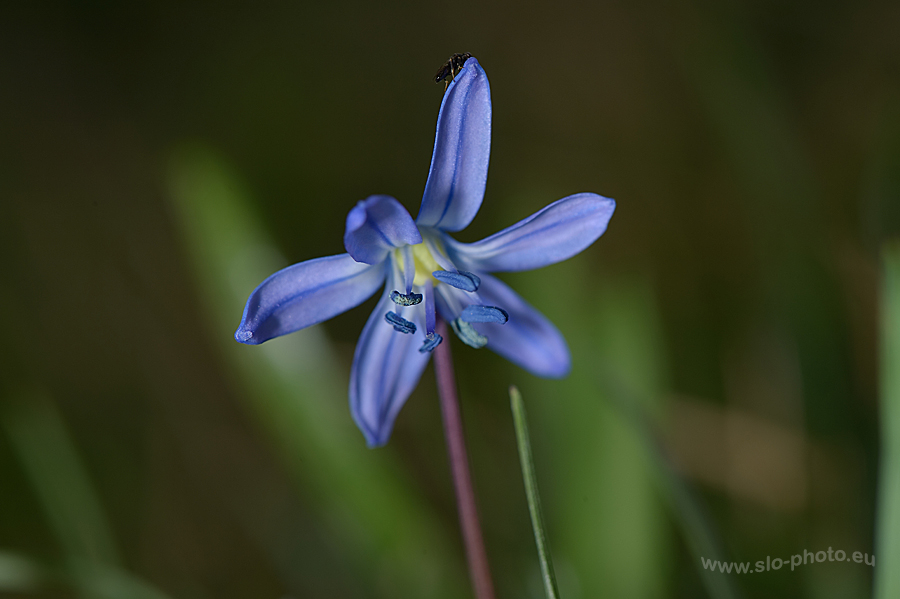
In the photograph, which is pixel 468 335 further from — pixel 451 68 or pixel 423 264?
pixel 451 68

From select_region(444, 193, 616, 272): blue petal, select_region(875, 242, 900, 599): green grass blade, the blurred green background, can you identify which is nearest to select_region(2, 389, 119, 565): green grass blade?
the blurred green background

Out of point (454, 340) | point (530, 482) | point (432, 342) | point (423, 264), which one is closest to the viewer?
point (530, 482)

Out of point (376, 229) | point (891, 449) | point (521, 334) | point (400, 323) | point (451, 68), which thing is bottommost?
point (891, 449)

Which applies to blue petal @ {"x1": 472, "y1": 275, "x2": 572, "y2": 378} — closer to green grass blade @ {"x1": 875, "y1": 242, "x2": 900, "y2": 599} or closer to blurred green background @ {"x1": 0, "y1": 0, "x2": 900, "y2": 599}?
blurred green background @ {"x1": 0, "y1": 0, "x2": 900, "y2": 599}

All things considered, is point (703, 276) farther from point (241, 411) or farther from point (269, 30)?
point (269, 30)

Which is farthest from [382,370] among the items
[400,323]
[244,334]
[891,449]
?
[891,449]
